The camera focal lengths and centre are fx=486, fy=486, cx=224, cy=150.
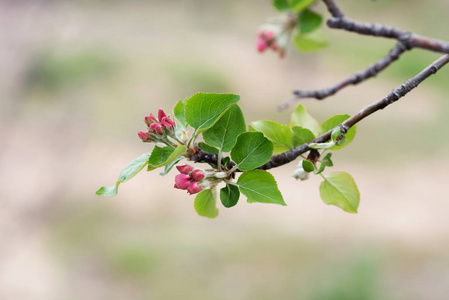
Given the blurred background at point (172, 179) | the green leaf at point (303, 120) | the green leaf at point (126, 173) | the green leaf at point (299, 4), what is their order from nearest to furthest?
the green leaf at point (126, 173) → the green leaf at point (303, 120) → the green leaf at point (299, 4) → the blurred background at point (172, 179)

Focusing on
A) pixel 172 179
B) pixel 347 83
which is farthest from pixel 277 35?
pixel 172 179

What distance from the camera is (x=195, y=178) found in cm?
37

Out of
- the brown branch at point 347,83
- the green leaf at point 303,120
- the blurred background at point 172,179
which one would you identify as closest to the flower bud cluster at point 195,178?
the green leaf at point 303,120

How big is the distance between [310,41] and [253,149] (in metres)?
0.44

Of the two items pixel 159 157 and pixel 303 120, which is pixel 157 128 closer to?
pixel 159 157

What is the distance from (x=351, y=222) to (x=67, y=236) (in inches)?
65.9

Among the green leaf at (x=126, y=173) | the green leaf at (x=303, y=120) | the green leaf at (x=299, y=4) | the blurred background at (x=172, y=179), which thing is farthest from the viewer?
the blurred background at (x=172, y=179)

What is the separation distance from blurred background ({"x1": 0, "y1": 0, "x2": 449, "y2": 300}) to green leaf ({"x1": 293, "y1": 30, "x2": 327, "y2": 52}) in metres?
1.77

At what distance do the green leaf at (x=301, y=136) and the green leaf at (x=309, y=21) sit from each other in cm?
36

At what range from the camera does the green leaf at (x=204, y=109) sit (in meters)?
0.34

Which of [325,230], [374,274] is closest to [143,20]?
[325,230]

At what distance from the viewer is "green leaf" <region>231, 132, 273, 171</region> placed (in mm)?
347

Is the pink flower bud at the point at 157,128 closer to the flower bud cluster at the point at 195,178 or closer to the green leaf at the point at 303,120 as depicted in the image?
the flower bud cluster at the point at 195,178

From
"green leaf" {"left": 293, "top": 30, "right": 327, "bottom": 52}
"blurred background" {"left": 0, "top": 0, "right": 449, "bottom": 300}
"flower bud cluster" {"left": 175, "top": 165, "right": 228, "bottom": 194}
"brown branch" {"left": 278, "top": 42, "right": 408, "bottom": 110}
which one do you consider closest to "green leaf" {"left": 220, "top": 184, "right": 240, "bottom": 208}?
"flower bud cluster" {"left": 175, "top": 165, "right": 228, "bottom": 194}
